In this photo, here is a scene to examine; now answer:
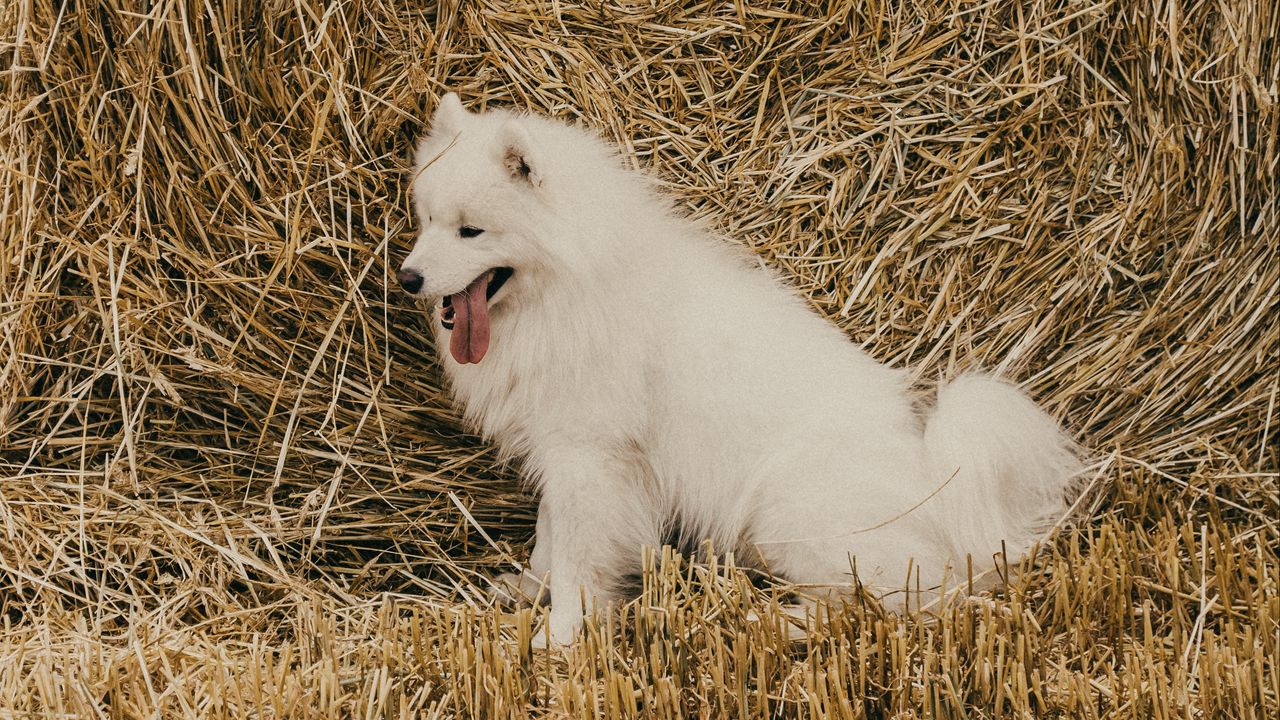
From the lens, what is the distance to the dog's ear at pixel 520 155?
2.39 meters

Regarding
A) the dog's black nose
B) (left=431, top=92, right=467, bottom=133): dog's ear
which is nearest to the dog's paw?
the dog's black nose

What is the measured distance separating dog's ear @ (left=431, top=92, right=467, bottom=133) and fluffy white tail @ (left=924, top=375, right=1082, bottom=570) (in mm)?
1264

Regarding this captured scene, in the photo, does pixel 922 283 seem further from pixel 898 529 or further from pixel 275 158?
pixel 275 158

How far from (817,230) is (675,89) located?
51 cm

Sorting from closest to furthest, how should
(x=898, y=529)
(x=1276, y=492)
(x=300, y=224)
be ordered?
(x=898, y=529)
(x=300, y=224)
(x=1276, y=492)

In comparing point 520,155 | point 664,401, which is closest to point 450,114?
point 520,155

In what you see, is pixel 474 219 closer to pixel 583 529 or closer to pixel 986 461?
pixel 583 529

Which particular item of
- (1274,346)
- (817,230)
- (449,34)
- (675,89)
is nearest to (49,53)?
(449,34)

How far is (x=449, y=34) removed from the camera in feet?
8.84

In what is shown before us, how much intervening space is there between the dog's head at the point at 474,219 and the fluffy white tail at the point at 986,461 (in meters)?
0.98

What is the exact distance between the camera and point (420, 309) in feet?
9.04

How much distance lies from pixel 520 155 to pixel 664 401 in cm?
65

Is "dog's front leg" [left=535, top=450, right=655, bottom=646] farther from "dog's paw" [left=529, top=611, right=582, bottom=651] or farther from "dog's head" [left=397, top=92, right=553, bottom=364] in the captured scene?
"dog's head" [left=397, top=92, right=553, bottom=364]

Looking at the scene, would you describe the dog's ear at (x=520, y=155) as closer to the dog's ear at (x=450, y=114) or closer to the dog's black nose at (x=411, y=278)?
the dog's ear at (x=450, y=114)
